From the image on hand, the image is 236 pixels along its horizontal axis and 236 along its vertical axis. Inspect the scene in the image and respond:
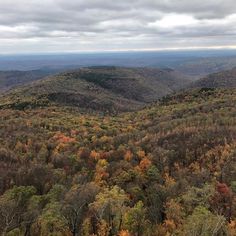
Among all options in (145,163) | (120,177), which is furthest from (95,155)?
(120,177)

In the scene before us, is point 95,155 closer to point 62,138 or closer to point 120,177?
point 62,138

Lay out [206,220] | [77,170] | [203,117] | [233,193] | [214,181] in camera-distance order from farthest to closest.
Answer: [203,117] → [77,170] → [214,181] → [233,193] → [206,220]

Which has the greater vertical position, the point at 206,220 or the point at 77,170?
the point at 206,220

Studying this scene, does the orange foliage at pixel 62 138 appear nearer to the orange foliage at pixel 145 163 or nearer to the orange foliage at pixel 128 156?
the orange foliage at pixel 128 156

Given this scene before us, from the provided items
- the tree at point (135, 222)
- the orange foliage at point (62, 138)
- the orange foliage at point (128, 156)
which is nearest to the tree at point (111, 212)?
the tree at point (135, 222)

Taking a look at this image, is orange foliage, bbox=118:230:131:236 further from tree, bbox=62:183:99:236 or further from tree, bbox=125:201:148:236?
tree, bbox=62:183:99:236

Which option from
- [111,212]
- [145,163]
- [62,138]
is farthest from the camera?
[62,138]

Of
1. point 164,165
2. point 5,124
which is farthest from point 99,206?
point 5,124

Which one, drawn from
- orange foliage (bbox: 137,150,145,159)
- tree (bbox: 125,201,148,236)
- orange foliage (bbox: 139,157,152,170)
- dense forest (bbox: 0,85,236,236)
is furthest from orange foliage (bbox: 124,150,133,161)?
tree (bbox: 125,201,148,236)

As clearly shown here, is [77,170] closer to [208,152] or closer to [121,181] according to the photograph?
[121,181]
